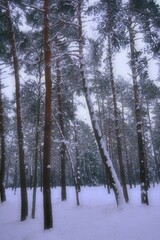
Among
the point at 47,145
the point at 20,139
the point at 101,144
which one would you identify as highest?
the point at 20,139

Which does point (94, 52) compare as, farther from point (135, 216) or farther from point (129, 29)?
point (135, 216)

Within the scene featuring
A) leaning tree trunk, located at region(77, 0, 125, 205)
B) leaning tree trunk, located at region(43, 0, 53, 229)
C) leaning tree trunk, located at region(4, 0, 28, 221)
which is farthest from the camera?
leaning tree trunk, located at region(4, 0, 28, 221)

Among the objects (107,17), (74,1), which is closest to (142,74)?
(107,17)

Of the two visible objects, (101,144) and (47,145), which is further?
(101,144)

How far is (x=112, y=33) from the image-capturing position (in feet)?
41.8

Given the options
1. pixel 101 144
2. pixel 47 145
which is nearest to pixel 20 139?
pixel 47 145

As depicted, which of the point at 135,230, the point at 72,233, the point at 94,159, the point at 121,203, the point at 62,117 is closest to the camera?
the point at 135,230

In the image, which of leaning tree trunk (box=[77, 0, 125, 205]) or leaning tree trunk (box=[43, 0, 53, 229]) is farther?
leaning tree trunk (box=[77, 0, 125, 205])

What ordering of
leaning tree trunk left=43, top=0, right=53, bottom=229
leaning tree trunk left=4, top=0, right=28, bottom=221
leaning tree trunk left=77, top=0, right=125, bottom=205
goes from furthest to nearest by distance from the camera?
1. leaning tree trunk left=4, top=0, right=28, bottom=221
2. leaning tree trunk left=77, top=0, right=125, bottom=205
3. leaning tree trunk left=43, top=0, right=53, bottom=229

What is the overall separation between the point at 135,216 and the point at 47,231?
3423 mm

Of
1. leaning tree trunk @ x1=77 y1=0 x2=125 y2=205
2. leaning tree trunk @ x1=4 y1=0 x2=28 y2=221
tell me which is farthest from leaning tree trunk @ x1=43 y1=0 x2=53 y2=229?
leaning tree trunk @ x1=4 y1=0 x2=28 y2=221

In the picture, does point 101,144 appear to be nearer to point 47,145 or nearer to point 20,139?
point 47,145

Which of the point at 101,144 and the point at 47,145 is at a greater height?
the point at 101,144

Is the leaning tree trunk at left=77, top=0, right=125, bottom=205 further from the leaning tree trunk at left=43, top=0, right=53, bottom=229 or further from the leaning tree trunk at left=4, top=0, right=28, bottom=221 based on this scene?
the leaning tree trunk at left=4, top=0, right=28, bottom=221
